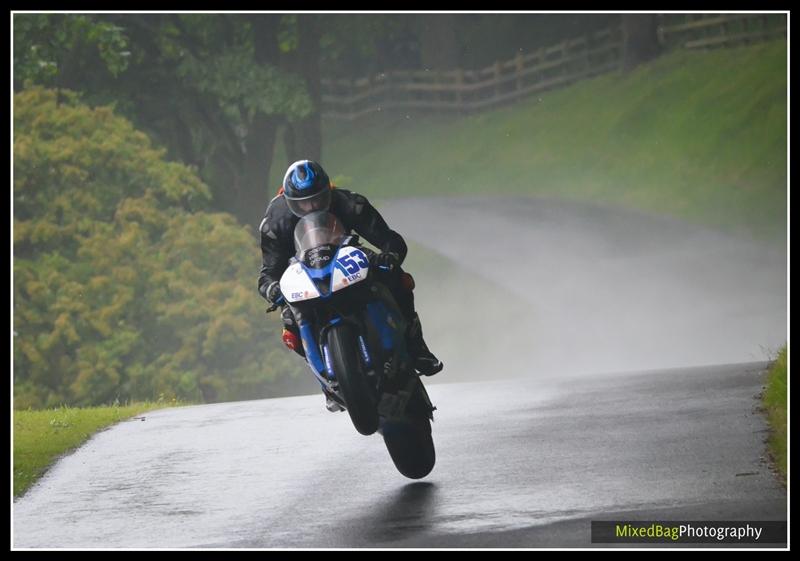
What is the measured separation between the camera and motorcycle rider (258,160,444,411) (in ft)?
31.4

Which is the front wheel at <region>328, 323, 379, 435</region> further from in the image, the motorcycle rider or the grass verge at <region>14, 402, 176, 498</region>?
the grass verge at <region>14, 402, 176, 498</region>

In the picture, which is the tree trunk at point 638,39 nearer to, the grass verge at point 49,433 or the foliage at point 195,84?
the foliage at point 195,84

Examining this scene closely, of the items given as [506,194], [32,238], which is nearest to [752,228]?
[506,194]

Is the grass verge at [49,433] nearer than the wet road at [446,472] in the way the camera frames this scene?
No

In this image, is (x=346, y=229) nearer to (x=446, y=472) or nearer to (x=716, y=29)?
(x=446, y=472)

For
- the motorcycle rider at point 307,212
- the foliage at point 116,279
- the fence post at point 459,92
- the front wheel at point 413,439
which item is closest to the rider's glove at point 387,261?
the motorcycle rider at point 307,212

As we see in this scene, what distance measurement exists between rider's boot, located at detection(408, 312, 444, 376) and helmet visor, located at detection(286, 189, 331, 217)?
941 millimetres

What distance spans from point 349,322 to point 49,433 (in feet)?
21.7

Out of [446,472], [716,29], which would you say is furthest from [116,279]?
[716,29]

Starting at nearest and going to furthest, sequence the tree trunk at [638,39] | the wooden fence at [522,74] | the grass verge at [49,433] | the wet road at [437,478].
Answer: the wet road at [437,478]
the grass verge at [49,433]
the wooden fence at [522,74]
the tree trunk at [638,39]

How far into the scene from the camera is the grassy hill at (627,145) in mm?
32812

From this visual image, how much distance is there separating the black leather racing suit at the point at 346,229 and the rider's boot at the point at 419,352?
0.08 metres

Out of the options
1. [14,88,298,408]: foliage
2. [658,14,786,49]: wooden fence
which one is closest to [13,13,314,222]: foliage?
[14,88,298,408]: foliage

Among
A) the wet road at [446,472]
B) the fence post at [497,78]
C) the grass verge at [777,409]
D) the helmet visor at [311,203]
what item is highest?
the fence post at [497,78]
